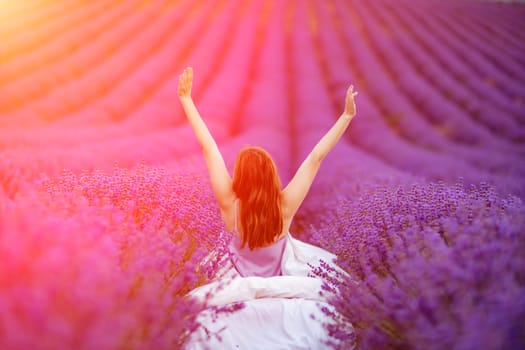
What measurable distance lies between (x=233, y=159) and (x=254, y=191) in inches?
76.3

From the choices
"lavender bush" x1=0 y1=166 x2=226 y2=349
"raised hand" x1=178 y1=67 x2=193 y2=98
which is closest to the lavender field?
"lavender bush" x1=0 y1=166 x2=226 y2=349

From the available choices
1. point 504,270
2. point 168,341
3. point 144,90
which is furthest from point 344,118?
point 144,90

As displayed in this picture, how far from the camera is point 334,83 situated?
11.6 meters

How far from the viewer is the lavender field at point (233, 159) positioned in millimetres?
1209

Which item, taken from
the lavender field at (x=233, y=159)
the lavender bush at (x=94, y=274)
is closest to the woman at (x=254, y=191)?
the lavender field at (x=233, y=159)

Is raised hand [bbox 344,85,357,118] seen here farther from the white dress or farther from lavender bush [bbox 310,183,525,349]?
the white dress

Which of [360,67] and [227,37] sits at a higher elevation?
[227,37]

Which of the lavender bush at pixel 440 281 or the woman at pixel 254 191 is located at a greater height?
the woman at pixel 254 191

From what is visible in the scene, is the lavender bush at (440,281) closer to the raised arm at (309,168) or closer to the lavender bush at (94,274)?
the raised arm at (309,168)

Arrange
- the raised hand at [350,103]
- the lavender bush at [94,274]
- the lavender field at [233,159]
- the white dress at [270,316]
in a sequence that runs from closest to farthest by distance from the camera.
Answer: the lavender bush at [94,274], the lavender field at [233,159], the white dress at [270,316], the raised hand at [350,103]

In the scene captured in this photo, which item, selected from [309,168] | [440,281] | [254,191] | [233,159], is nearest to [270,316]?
[254,191]

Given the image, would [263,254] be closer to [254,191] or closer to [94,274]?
[254,191]

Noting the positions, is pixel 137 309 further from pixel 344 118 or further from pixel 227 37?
pixel 227 37

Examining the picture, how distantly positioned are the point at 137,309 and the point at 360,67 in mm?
12262
